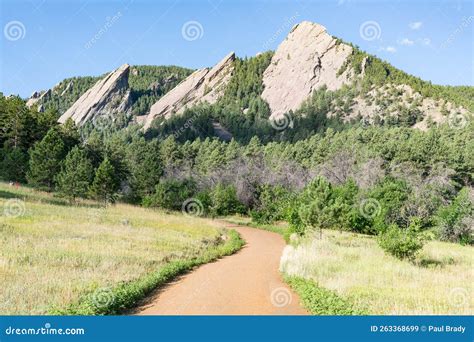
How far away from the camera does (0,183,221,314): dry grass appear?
13.9 metres

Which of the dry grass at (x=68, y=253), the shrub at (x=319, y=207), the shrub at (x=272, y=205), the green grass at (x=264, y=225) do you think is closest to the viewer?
→ the dry grass at (x=68, y=253)

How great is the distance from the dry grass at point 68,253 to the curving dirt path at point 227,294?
7.31ft

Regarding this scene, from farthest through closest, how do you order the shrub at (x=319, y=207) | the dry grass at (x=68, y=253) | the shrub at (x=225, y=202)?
the shrub at (x=225, y=202) < the shrub at (x=319, y=207) < the dry grass at (x=68, y=253)

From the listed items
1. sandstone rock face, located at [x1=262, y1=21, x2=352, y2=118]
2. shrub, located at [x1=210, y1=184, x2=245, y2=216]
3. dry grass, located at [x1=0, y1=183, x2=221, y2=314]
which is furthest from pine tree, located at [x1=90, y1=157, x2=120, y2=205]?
sandstone rock face, located at [x1=262, y1=21, x2=352, y2=118]

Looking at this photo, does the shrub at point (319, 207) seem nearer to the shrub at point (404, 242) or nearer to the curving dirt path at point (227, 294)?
the shrub at point (404, 242)

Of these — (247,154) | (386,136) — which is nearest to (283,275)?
(386,136)

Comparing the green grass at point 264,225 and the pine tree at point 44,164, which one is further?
the pine tree at point 44,164

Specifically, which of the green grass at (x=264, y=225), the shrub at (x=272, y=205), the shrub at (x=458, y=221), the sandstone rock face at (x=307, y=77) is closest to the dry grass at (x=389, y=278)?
the green grass at (x=264, y=225)

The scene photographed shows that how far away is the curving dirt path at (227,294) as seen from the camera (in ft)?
44.7

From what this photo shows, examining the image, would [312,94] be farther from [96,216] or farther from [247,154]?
[96,216]

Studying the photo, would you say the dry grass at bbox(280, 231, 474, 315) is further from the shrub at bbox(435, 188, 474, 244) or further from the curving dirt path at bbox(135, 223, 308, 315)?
the shrub at bbox(435, 188, 474, 244)

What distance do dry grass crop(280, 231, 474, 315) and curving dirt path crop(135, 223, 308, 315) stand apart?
1692 millimetres

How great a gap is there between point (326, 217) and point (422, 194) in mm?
28215
